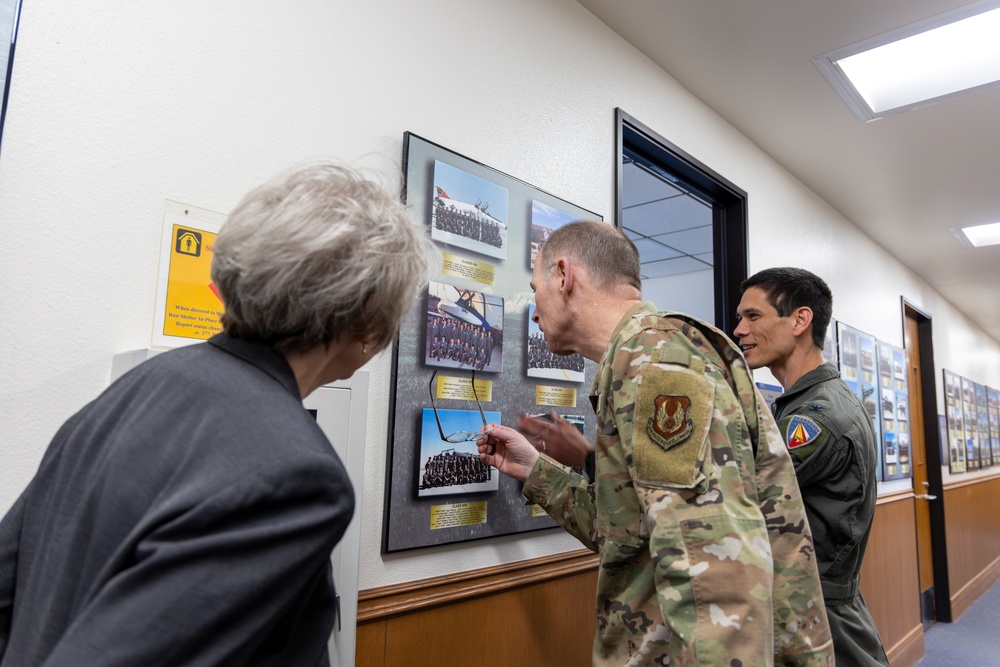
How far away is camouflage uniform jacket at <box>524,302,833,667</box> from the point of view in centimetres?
89

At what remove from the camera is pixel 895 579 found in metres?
3.96

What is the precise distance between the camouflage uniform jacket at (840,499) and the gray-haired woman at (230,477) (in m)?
1.39

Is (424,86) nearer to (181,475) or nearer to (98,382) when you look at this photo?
(98,382)

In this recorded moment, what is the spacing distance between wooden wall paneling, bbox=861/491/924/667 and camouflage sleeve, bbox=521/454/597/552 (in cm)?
288

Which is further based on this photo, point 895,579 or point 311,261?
point 895,579

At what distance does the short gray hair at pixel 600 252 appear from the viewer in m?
1.35

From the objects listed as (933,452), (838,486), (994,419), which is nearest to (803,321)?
(838,486)

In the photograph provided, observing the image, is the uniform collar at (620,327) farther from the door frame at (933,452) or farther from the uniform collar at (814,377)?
the door frame at (933,452)

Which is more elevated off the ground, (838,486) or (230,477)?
(230,477)

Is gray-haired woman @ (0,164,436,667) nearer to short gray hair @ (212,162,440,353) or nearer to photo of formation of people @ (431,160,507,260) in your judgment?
short gray hair @ (212,162,440,353)

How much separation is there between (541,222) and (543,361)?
16.1 inches

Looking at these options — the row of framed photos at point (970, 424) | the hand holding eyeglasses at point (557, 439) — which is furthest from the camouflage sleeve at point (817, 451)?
the row of framed photos at point (970, 424)

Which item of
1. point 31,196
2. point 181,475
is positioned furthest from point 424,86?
point 181,475

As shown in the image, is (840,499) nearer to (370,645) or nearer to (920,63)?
(370,645)
